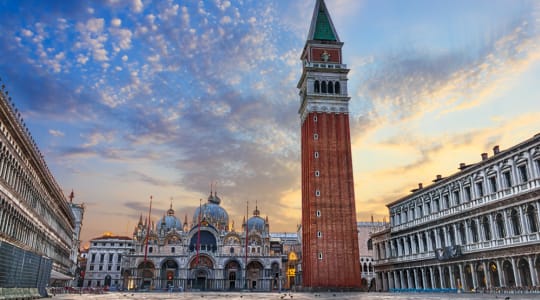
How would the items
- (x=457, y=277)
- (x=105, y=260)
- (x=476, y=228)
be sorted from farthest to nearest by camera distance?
1. (x=105, y=260)
2. (x=457, y=277)
3. (x=476, y=228)

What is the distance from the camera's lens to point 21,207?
3031cm

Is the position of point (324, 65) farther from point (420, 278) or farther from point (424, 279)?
point (424, 279)

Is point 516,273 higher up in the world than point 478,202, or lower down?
lower down

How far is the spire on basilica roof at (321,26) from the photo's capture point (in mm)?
63344

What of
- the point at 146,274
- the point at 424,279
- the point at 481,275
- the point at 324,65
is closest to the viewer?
the point at 481,275

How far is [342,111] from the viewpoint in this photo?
58.9m

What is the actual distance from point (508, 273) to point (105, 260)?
8895 centimetres

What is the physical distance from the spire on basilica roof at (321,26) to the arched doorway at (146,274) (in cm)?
4853

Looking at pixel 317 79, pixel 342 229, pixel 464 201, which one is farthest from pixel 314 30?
pixel 464 201

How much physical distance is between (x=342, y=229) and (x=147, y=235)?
123ft

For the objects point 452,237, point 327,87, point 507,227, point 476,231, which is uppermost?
point 327,87

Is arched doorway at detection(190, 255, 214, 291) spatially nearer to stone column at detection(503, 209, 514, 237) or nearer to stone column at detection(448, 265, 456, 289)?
stone column at detection(448, 265, 456, 289)

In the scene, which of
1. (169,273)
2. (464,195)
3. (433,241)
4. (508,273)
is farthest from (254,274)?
(508,273)

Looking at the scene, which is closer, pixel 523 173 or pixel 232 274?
Result: pixel 523 173
